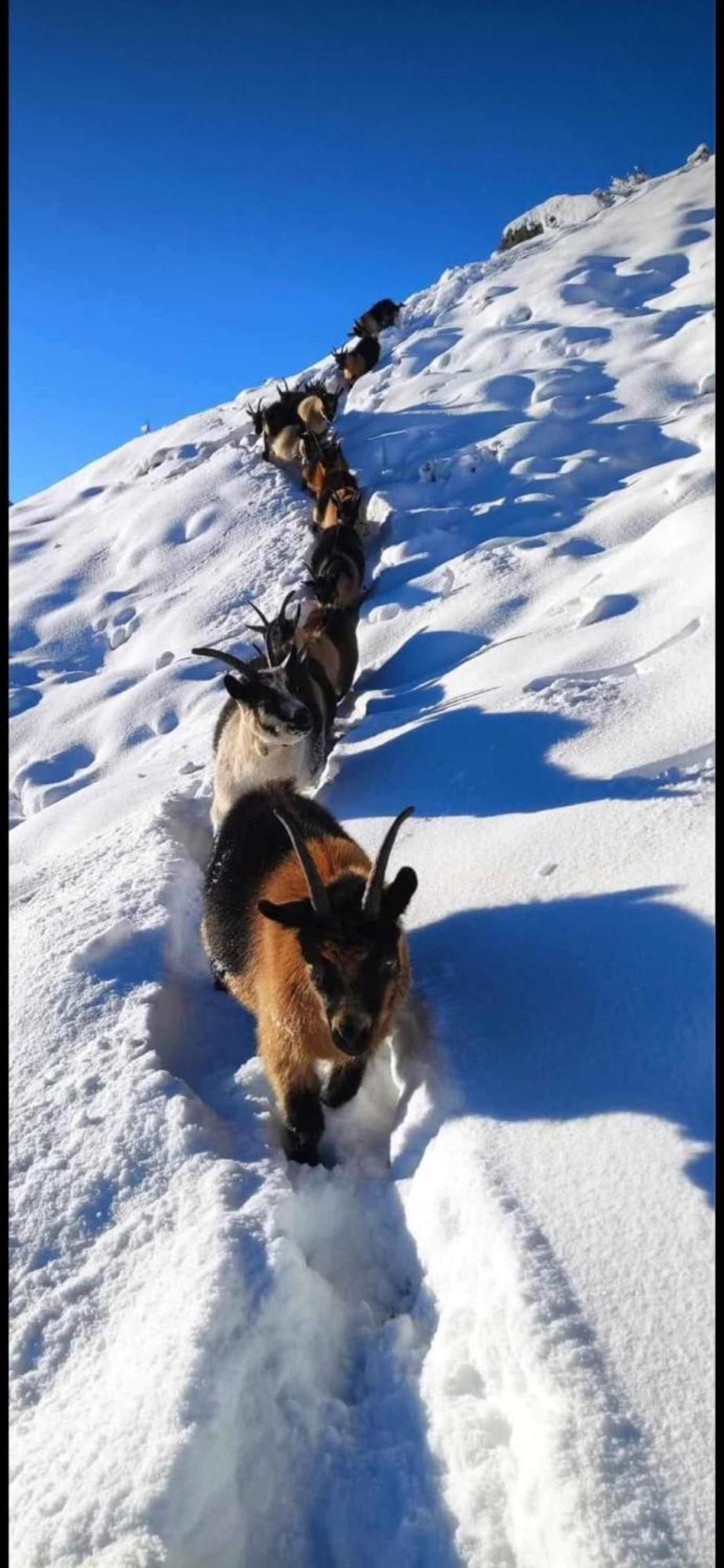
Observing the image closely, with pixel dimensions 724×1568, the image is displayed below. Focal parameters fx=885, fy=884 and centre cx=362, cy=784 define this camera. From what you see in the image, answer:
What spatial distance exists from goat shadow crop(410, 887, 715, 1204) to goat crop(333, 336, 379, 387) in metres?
16.0

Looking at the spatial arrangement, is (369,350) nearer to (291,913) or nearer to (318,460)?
(318,460)

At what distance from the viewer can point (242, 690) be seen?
19.4 ft

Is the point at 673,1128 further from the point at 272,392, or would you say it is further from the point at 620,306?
the point at 272,392

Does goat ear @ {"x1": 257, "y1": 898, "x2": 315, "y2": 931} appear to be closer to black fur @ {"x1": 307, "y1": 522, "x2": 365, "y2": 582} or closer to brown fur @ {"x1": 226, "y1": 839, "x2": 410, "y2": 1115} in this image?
brown fur @ {"x1": 226, "y1": 839, "x2": 410, "y2": 1115}

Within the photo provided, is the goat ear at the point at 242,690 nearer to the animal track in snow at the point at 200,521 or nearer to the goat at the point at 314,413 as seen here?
the animal track in snow at the point at 200,521

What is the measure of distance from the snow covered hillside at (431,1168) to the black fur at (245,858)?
0.33 meters

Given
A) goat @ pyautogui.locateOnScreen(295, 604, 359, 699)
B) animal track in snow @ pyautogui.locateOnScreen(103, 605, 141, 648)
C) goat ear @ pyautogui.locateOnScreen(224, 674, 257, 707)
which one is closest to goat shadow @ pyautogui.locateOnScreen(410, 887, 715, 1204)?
goat ear @ pyautogui.locateOnScreen(224, 674, 257, 707)

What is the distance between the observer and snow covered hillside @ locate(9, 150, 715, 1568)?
6.42 ft

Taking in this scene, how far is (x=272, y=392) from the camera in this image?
18734 mm

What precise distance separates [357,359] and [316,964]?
54.7 feet

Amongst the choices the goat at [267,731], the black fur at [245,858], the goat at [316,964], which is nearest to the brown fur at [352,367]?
the goat at [267,731]

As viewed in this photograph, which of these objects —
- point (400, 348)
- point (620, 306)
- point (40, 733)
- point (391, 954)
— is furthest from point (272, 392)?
point (391, 954)

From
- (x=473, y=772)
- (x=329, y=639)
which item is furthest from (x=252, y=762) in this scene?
(x=329, y=639)

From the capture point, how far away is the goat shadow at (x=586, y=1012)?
258 cm
